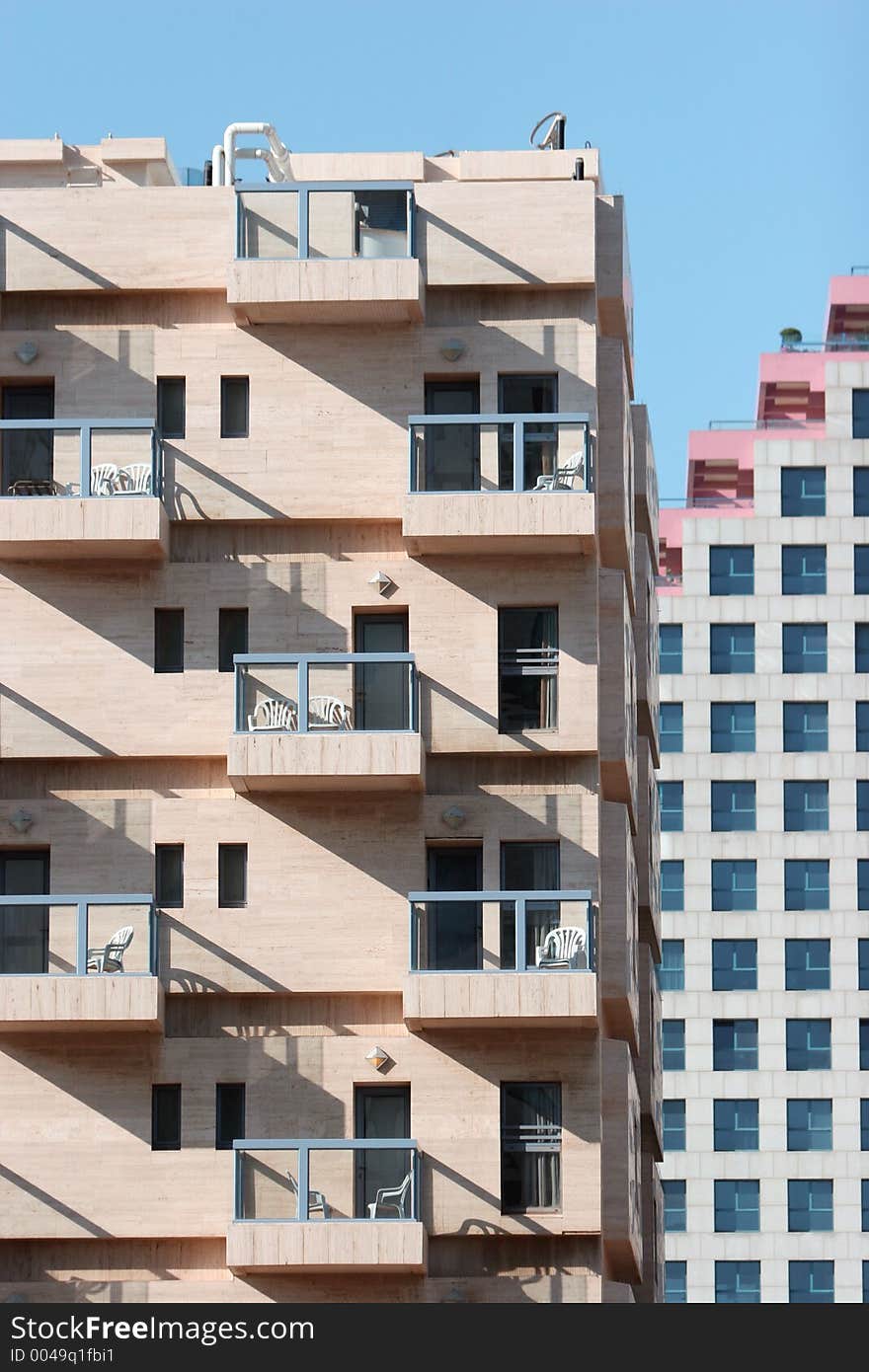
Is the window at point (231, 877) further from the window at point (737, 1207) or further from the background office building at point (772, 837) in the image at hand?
the window at point (737, 1207)

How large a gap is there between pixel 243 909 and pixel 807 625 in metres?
75.2

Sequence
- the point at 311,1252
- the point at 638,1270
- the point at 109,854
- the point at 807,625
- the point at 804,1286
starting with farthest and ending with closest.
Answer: the point at 807,625
the point at 804,1286
the point at 638,1270
the point at 109,854
the point at 311,1252

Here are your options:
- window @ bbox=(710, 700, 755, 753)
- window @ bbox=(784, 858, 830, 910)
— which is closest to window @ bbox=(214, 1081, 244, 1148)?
window @ bbox=(784, 858, 830, 910)

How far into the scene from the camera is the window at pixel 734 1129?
4168 inches

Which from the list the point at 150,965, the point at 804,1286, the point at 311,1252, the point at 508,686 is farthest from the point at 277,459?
the point at 804,1286

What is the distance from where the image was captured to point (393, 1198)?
36469 millimetres

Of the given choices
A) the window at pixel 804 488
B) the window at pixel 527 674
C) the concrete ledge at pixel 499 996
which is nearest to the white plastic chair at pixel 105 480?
the window at pixel 527 674

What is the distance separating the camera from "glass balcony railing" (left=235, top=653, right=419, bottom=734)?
124 feet

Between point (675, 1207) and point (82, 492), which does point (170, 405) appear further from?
point (675, 1207)

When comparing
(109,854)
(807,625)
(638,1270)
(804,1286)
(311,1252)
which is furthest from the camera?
(807,625)

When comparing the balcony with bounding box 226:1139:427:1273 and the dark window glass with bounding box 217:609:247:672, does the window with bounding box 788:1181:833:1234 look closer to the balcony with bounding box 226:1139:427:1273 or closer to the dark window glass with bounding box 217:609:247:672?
the dark window glass with bounding box 217:609:247:672

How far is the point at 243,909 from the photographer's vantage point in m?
38.0

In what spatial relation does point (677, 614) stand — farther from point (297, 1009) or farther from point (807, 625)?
point (297, 1009)

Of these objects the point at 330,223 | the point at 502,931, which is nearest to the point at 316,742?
the point at 502,931
